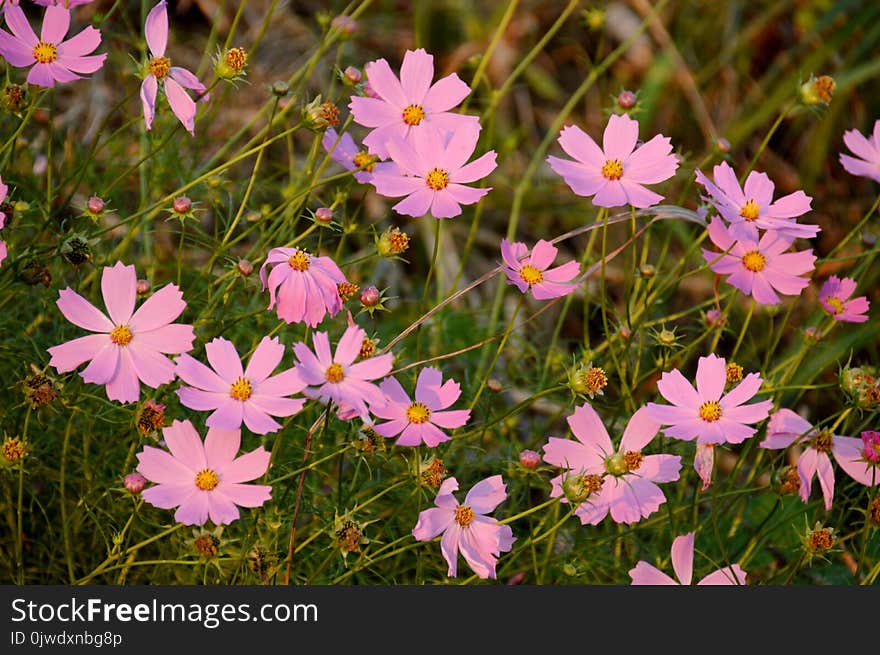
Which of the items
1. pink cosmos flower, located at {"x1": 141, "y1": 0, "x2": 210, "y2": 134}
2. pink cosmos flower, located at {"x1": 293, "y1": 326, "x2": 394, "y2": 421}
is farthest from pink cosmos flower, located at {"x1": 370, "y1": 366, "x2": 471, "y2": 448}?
pink cosmos flower, located at {"x1": 141, "y1": 0, "x2": 210, "y2": 134}

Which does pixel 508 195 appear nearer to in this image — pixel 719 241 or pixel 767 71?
Answer: pixel 767 71

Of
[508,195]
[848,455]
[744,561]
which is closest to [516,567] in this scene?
[744,561]

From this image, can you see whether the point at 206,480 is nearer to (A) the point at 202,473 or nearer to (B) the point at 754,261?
(A) the point at 202,473

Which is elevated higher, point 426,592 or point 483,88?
point 483,88

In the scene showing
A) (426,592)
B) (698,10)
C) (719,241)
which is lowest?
(426,592)

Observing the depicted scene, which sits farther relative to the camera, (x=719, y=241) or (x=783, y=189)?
(x=783, y=189)

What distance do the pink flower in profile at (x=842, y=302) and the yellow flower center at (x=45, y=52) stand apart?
2.22 ft

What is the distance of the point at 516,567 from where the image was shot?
3.49 ft

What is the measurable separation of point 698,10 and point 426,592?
149 cm

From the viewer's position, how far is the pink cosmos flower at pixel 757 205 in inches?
34.3

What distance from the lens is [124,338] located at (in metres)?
0.80

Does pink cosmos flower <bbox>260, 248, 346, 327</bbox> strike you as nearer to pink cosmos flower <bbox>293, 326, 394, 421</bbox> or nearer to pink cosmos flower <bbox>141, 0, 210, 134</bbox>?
pink cosmos flower <bbox>293, 326, 394, 421</bbox>

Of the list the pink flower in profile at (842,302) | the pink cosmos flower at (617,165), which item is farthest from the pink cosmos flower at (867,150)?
the pink cosmos flower at (617,165)

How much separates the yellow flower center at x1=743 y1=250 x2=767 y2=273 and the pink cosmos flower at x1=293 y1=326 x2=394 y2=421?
1.10 feet
